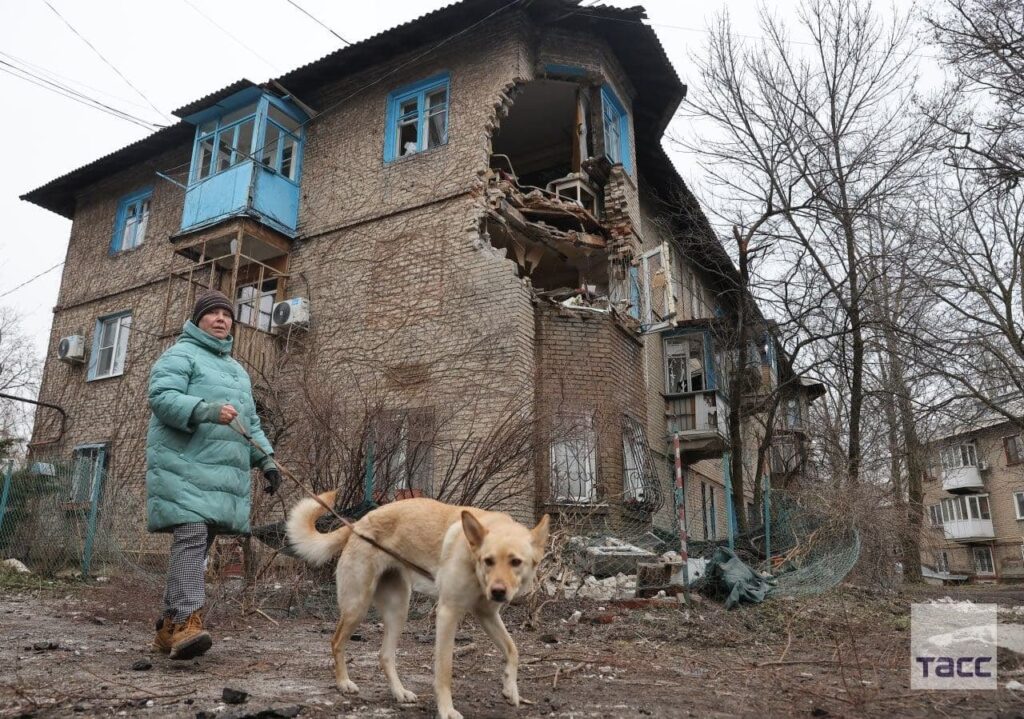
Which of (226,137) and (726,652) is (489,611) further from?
(226,137)

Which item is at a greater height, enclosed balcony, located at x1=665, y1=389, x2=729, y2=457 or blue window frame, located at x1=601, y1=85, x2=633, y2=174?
blue window frame, located at x1=601, y1=85, x2=633, y2=174

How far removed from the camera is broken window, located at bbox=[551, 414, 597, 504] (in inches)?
394

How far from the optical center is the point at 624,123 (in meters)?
15.7

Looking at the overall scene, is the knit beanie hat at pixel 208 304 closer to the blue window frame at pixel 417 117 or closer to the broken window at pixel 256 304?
the blue window frame at pixel 417 117

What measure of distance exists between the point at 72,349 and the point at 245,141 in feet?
22.8

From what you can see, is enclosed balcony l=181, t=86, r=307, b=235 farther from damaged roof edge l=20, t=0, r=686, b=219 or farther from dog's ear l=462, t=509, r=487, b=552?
dog's ear l=462, t=509, r=487, b=552

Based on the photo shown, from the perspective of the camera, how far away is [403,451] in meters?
7.92

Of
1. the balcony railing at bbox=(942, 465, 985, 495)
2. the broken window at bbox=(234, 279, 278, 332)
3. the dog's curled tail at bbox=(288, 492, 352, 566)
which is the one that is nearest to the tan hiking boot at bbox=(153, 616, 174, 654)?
the dog's curled tail at bbox=(288, 492, 352, 566)

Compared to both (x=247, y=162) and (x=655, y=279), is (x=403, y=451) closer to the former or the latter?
(x=655, y=279)

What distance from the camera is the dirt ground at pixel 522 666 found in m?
3.23

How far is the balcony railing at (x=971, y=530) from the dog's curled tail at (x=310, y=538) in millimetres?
46711

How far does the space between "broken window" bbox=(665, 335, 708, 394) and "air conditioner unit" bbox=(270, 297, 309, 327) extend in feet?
29.9

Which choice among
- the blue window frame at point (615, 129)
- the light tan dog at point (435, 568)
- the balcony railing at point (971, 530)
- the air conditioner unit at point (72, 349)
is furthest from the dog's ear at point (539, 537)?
the balcony railing at point (971, 530)

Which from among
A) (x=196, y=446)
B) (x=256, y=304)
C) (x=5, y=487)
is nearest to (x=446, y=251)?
(x=256, y=304)
